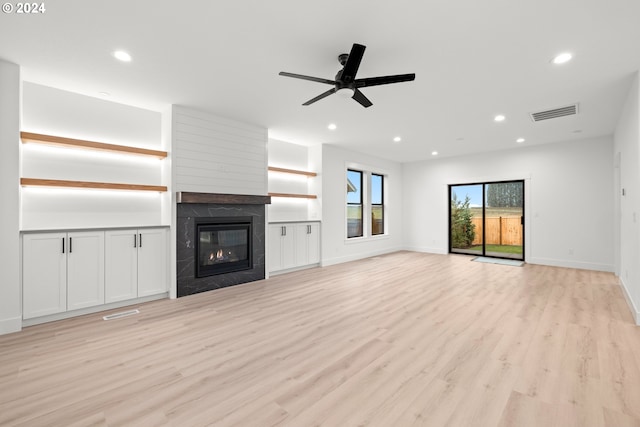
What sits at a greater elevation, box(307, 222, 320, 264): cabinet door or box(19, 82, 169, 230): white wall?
box(19, 82, 169, 230): white wall

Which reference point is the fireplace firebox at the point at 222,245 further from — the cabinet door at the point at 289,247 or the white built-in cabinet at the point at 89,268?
the cabinet door at the point at 289,247

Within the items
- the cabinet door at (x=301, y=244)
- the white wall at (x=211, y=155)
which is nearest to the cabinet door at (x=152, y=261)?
the white wall at (x=211, y=155)

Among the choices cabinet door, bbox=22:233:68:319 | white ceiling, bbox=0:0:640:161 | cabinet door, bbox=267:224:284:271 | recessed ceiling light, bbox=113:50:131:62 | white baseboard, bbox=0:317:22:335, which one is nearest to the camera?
white ceiling, bbox=0:0:640:161

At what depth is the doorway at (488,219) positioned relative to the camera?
7.61 meters

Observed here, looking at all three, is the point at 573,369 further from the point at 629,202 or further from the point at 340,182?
the point at 340,182

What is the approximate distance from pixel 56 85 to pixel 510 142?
27.3 ft

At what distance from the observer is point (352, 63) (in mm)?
2730

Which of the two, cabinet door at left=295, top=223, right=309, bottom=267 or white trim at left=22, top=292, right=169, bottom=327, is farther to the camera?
cabinet door at left=295, top=223, right=309, bottom=267

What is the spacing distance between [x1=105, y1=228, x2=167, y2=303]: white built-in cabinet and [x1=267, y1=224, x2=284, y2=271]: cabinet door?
1967 millimetres

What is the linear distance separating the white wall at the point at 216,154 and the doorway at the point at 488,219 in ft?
19.3

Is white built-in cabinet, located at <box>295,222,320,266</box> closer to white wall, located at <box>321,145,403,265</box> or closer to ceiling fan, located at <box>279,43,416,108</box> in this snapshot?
white wall, located at <box>321,145,403,265</box>

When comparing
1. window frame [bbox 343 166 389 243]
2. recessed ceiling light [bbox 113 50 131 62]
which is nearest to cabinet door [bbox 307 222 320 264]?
window frame [bbox 343 166 389 243]

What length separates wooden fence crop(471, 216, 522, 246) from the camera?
7629mm

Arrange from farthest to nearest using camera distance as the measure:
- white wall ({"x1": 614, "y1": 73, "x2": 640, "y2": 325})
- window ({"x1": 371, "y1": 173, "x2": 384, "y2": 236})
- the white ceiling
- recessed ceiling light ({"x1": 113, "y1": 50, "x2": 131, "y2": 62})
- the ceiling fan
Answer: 1. window ({"x1": 371, "y1": 173, "x2": 384, "y2": 236})
2. white wall ({"x1": 614, "y1": 73, "x2": 640, "y2": 325})
3. recessed ceiling light ({"x1": 113, "y1": 50, "x2": 131, "y2": 62})
4. the ceiling fan
5. the white ceiling
